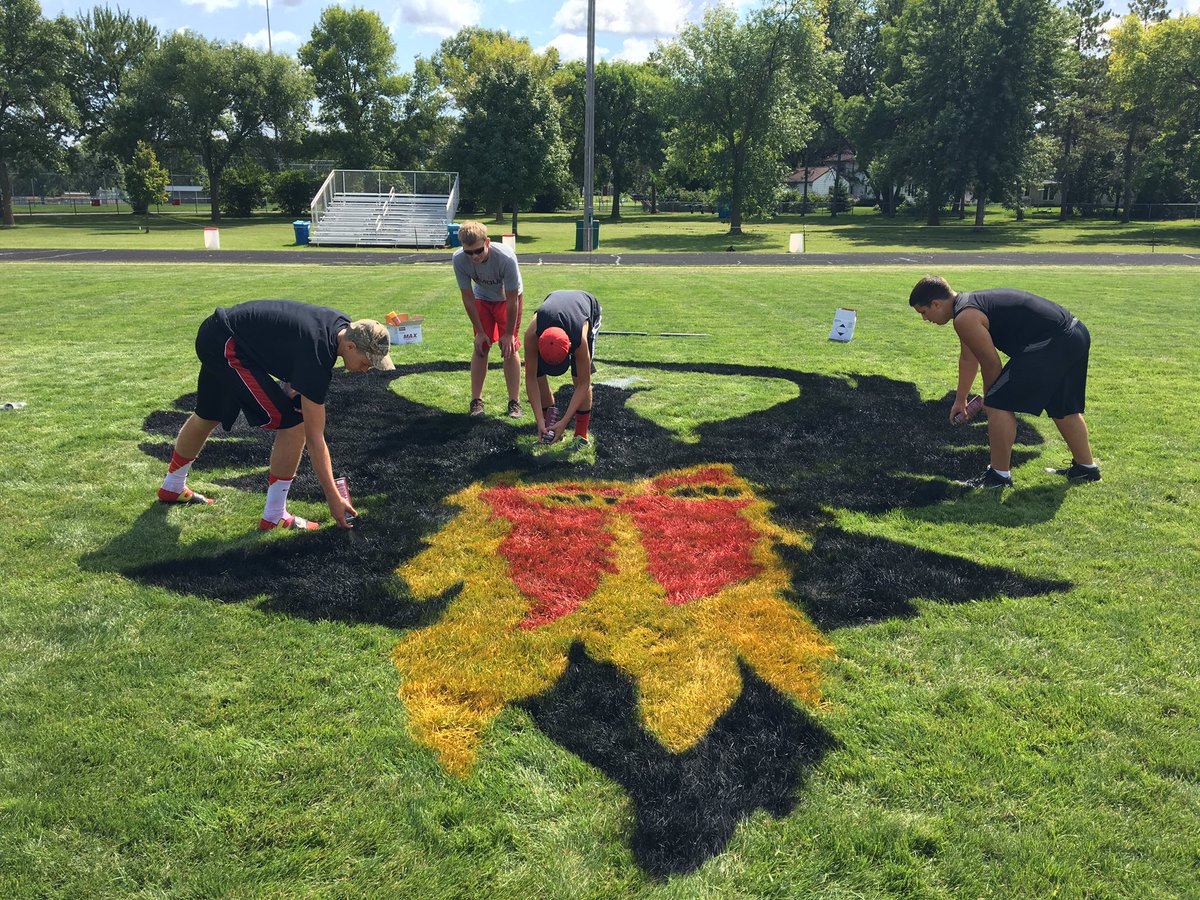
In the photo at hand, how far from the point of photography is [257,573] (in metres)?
4.31

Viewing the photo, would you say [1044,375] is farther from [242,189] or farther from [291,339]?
[242,189]

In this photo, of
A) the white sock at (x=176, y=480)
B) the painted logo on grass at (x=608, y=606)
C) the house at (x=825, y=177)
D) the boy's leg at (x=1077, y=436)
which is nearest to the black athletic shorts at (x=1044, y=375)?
the boy's leg at (x=1077, y=436)

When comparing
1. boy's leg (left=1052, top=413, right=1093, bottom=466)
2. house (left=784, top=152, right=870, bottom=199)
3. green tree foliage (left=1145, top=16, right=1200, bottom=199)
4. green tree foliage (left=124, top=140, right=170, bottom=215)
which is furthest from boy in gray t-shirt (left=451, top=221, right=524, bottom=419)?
house (left=784, top=152, right=870, bottom=199)

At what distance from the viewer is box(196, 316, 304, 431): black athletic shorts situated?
447cm

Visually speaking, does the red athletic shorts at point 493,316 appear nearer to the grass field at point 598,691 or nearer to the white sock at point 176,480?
the grass field at point 598,691

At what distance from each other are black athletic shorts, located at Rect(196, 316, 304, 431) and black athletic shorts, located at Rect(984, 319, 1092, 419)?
191 inches

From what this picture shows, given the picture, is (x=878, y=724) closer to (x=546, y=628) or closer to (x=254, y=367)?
(x=546, y=628)

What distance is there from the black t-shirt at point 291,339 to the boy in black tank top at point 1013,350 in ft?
12.7

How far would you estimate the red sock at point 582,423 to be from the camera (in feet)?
20.9

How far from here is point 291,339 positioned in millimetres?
4293

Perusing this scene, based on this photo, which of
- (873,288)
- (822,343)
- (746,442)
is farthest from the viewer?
(873,288)

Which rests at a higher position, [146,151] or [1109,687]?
[146,151]

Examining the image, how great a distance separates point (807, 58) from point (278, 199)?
34785mm

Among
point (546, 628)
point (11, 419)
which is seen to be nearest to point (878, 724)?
point (546, 628)
